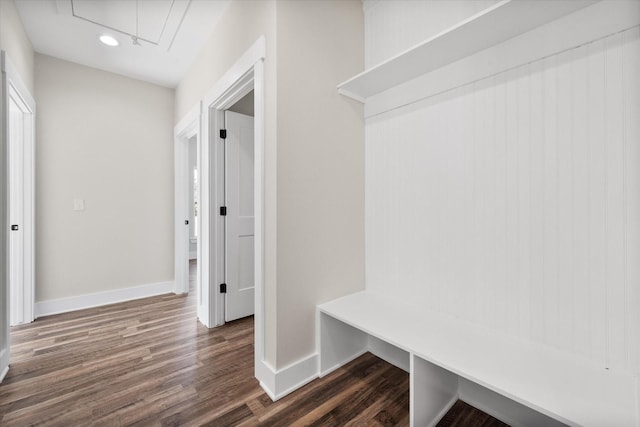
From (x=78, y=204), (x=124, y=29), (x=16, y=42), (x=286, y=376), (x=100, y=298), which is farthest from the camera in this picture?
(x=100, y=298)

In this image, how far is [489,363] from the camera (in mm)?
1166

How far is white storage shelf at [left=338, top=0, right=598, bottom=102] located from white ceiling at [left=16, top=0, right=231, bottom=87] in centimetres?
137

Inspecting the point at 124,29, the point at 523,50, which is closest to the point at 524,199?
the point at 523,50

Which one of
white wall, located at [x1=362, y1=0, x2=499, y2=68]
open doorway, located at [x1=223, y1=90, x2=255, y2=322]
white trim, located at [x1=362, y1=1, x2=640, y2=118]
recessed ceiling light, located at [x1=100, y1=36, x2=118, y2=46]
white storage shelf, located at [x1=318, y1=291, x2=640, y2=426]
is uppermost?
recessed ceiling light, located at [x1=100, y1=36, x2=118, y2=46]

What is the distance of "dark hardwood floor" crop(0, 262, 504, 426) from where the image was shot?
1.45 m

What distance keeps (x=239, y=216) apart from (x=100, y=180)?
1749mm

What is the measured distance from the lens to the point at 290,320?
1.66 m

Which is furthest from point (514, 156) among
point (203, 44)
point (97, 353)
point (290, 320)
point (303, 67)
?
point (97, 353)

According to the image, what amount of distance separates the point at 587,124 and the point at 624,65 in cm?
23

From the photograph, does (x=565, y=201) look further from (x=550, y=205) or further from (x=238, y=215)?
(x=238, y=215)

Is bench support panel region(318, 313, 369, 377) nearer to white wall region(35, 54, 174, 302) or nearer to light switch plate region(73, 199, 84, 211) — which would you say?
white wall region(35, 54, 174, 302)

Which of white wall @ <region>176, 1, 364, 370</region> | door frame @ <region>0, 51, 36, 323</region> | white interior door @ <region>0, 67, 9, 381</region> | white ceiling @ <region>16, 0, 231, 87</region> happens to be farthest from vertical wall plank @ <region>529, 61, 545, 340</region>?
door frame @ <region>0, 51, 36, 323</region>

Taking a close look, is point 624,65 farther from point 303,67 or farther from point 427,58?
point 303,67

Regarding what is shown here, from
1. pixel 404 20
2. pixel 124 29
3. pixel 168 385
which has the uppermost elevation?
pixel 124 29
